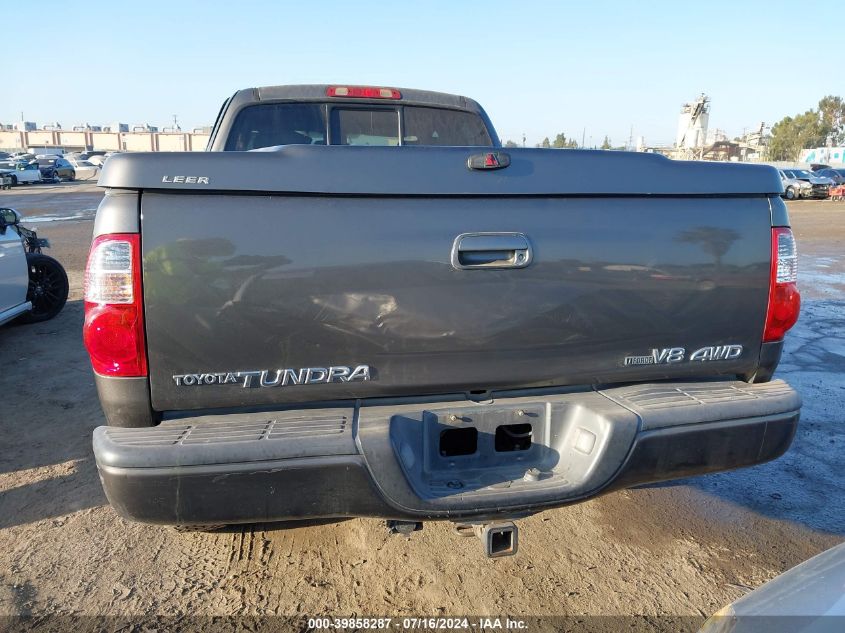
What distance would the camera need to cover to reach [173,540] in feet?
10.4

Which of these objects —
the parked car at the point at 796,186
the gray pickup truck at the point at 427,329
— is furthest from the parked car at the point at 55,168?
the gray pickup truck at the point at 427,329

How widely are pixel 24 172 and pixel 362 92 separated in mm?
44103

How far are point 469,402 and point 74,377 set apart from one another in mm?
4375

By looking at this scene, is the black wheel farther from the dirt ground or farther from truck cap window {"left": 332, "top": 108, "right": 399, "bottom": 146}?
truck cap window {"left": 332, "top": 108, "right": 399, "bottom": 146}

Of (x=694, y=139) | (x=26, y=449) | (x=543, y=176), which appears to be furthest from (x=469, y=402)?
(x=694, y=139)

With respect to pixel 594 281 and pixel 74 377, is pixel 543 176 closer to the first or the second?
pixel 594 281

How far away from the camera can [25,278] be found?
6.43m

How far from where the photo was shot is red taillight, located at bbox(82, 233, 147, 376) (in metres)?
2.10

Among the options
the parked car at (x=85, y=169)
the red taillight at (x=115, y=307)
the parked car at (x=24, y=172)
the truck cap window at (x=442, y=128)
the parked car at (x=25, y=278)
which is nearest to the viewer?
the red taillight at (x=115, y=307)

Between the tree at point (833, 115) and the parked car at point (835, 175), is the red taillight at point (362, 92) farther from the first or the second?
the tree at point (833, 115)

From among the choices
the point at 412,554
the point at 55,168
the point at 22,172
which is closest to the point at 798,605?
the point at 412,554

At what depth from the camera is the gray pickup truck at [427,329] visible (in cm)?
213

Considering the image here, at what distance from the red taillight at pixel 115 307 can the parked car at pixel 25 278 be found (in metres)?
4.82

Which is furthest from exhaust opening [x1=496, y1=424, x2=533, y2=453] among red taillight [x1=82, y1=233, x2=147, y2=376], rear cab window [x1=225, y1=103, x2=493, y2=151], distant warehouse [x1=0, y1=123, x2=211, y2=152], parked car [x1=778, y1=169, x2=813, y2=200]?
distant warehouse [x1=0, y1=123, x2=211, y2=152]
